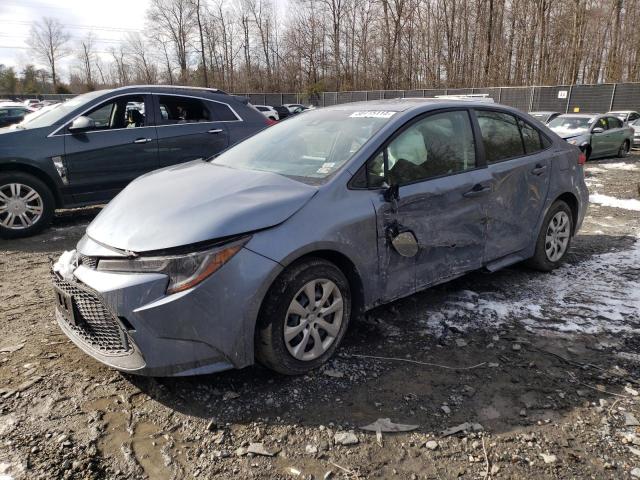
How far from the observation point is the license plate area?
2787 mm

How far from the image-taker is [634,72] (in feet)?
102

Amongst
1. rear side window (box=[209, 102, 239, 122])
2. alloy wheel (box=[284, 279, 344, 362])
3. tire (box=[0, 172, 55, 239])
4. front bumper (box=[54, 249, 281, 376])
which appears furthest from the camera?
rear side window (box=[209, 102, 239, 122])

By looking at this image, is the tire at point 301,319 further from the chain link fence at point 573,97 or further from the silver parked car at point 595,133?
the chain link fence at point 573,97

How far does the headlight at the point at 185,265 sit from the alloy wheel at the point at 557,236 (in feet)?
11.3

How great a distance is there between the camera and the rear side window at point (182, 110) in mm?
6828

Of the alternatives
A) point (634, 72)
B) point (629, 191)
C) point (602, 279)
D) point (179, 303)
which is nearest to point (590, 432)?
point (179, 303)

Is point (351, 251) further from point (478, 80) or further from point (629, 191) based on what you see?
point (478, 80)

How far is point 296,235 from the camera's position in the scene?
274 cm

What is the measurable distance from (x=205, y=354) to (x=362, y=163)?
1.53 meters

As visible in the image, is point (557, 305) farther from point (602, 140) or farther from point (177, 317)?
point (602, 140)

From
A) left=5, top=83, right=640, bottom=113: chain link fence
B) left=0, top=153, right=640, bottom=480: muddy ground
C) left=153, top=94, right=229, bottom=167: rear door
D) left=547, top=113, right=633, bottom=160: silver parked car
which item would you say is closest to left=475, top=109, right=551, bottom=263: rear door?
left=0, top=153, right=640, bottom=480: muddy ground

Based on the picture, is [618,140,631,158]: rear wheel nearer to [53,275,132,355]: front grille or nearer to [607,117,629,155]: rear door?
[607,117,629,155]: rear door

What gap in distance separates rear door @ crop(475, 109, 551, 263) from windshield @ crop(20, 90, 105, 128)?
503cm

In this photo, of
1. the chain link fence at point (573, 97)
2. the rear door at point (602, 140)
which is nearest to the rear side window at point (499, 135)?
the rear door at point (602, 140)
